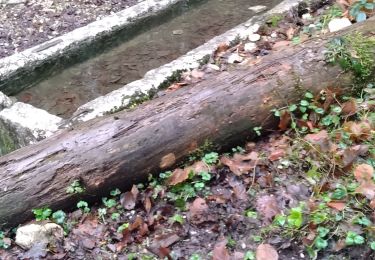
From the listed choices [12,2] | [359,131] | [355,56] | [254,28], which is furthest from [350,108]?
[12,2]

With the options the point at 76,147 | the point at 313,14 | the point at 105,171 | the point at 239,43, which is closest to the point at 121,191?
the point at 105,171

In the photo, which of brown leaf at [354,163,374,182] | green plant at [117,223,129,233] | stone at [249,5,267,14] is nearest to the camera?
brown leaf at [354,163,374,182]

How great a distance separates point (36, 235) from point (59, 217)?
0.51 feet

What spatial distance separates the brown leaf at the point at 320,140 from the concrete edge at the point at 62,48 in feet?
7.36

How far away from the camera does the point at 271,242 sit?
2.33 metres

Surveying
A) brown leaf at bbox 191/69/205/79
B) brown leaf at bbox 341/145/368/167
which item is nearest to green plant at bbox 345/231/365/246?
brown leaf at bbox 341/145/368/167

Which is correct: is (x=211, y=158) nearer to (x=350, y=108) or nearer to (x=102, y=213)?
(x=102, y=213)

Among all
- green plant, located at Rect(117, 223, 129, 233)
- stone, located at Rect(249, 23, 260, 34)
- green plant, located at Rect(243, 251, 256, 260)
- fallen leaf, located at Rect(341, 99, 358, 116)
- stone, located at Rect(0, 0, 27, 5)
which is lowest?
green plant, located at Rect(243, 251, 256, 260)

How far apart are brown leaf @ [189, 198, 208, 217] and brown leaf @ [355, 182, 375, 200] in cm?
72

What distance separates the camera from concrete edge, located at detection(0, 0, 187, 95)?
3.98m

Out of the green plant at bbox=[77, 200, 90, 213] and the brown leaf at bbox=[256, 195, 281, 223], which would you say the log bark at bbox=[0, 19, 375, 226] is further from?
the brown leaf at bbox=[256, 195, 281, 223]

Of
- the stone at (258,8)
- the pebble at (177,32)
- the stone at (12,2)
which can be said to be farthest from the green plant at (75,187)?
the stone at (12,2)

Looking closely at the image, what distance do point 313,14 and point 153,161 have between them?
2.30 metres

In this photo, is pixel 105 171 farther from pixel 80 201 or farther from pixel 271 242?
pixel 271 242
